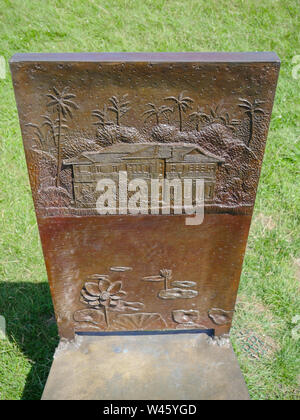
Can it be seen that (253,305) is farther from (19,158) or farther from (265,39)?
(265,39)

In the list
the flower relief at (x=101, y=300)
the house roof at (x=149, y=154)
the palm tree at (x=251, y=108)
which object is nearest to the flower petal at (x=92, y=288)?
the flower relief at (x=101, y=300)

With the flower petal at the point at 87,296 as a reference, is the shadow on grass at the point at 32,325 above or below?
below

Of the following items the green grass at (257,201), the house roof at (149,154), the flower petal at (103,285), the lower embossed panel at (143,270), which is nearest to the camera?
the house roof at (149,154)

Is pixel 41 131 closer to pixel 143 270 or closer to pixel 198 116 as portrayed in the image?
pixel 198 116

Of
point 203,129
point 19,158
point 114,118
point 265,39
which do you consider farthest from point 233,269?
point 265,39

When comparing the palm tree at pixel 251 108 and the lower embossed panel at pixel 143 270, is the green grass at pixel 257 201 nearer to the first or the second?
the lower embossed panel at pixel 143 270

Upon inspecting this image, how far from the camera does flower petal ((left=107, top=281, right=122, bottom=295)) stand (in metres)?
2.07

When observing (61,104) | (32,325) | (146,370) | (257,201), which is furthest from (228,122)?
(257,201)

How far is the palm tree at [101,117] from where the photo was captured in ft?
5.27

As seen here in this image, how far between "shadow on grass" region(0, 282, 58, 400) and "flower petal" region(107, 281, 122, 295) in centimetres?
78

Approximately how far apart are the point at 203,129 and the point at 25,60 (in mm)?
722

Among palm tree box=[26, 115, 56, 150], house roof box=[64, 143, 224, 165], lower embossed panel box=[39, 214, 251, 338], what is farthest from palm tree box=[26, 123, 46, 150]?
lower embossed panel box=[39, 214, 251, 338]

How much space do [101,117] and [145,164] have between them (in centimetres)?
27

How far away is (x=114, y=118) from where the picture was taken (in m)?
1.62
